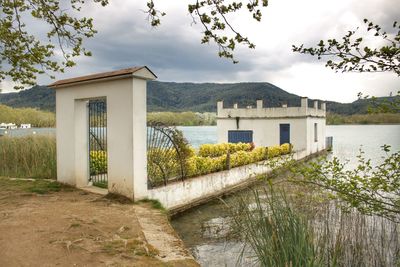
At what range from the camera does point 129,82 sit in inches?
270

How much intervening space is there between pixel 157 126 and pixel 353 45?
5.33m

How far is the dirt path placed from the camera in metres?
3.87

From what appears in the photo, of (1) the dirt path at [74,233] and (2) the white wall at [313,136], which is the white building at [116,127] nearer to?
(1) the dirt path at [74,233]

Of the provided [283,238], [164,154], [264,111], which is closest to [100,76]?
[164,154]

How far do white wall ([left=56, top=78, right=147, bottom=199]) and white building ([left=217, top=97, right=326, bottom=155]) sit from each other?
651 inches

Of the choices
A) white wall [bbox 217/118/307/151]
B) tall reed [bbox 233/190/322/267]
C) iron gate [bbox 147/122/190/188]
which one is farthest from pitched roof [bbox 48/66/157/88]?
white wall [bbox 217/118/307/151]

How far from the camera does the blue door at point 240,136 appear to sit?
77.7 ft

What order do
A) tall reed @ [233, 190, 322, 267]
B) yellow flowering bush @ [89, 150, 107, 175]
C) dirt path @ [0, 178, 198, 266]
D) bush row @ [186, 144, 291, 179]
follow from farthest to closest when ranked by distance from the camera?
1. bush row @ [186, 144, 291, 179]
2. yellow flowering bush @ [89, 150, 107, 175]
3. dirt path @ [0, 178, 198, 266]
4. tall reed @ [233, 190, 322, 267]

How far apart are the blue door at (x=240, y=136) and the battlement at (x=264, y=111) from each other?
1.26 metres

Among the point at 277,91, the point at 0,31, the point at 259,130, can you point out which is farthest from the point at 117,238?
the point at 277,91

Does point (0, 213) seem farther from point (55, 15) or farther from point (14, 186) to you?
point (55, 15)

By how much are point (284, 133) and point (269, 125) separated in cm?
122

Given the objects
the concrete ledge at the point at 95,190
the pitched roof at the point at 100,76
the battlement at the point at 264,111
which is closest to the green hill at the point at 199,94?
the battlement at the point at 264,111

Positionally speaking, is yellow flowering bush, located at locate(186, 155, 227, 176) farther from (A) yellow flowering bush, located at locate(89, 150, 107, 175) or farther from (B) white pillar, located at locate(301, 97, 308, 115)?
(B) white pillar, located at locate(301, 97, 308, 115)
